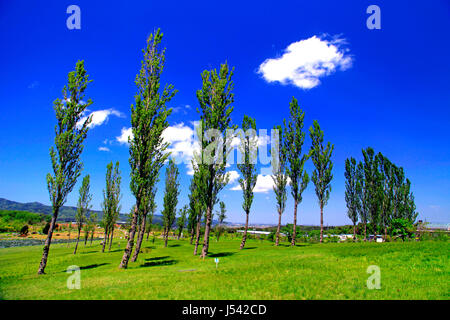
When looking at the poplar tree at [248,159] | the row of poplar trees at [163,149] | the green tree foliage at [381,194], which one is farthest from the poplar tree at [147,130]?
the green tree foliage at [381,194]

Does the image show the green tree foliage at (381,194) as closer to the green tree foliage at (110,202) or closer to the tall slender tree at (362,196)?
the tall slender tree at (362,196)

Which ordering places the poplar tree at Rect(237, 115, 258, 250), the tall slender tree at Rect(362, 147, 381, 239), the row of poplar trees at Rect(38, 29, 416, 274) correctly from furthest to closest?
the tall slender tree at Rect(362, 147, 381, 239) < the poplar tree at Rect(237, 115, 258, 250) < the row of poplar trees at Rect(38, 29, 416, 274)

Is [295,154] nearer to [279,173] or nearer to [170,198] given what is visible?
[279,173]

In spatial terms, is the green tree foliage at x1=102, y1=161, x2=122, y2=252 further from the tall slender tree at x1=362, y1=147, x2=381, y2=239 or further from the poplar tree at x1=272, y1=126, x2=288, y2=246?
the tall slender tree at x1=362, y1=147, x2=381, y2=239

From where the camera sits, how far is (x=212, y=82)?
2680cm

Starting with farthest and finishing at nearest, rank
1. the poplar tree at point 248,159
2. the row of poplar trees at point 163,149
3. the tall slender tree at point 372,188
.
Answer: the tall slender tree at point 372,188, the poplar tree at point 248,159, the row of poplar trees at point 163,149

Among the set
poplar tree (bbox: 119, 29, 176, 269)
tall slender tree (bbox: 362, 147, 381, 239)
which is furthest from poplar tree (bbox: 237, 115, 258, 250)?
tall slender tree (bbox: 362, 147, 381, 239)

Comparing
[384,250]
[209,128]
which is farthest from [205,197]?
→ [384,250]

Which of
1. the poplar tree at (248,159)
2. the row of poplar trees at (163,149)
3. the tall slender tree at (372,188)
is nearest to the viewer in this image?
the row of poplar trees at (163,149)

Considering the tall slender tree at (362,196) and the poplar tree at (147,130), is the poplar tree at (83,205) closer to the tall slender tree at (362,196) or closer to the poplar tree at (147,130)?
the poplar tree at (147,130)

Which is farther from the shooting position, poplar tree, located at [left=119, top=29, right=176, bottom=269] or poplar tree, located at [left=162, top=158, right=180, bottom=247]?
poplar tree, located at [left=162, top=158, right=180, bottom=247]

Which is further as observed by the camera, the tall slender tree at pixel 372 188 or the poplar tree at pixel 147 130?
the tall slender tree at pixel 372 188

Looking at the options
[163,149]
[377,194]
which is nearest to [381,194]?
[377,194]
